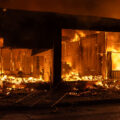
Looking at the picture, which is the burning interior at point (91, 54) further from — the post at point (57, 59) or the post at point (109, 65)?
the post at point (57, 59)

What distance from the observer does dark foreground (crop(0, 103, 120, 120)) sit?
6.24 m

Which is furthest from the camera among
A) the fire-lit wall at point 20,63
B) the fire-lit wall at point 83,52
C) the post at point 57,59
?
the fire-lit wall at point 83,52

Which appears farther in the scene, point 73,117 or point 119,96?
point 119,96

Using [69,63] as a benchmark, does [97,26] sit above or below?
above

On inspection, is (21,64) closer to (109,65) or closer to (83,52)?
(83,52)

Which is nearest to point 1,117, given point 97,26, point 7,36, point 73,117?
point 73,117

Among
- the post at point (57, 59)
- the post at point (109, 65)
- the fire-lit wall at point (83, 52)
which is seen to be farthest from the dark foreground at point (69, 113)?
the fire-lit wall at point (83, 52)

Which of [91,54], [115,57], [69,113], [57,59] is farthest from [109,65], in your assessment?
[69,113]

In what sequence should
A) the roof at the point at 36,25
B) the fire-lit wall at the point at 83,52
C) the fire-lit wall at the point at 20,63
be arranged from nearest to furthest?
the roof at the point at 36,25 → the fire-lit wall at the point at 20,63 → the fire-lit wall at the point at 83,52

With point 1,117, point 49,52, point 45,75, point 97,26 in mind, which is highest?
point 97,26

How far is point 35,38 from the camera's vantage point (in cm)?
1016

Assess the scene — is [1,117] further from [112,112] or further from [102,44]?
[102,44]

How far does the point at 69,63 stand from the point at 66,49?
836mm

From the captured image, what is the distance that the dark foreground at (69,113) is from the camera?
20.5 feet
